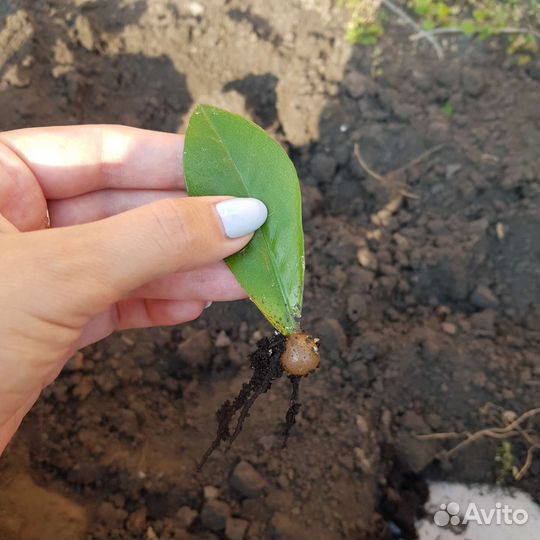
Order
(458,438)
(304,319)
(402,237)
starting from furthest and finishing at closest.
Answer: (402,237), (304,319), (458,438)

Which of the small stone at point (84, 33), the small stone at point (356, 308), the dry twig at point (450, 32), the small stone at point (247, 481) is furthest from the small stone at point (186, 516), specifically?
the dry twig at point (450, 32)

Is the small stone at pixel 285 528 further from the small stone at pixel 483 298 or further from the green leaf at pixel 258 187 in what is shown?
the small stone at pixel 483 298

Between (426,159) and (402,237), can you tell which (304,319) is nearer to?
(402,237)

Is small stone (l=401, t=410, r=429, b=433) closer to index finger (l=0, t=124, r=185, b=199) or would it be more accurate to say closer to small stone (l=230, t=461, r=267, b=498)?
small stone (l=230, t=461, r=267, b=498)

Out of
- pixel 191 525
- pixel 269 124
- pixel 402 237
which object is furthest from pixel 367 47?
pixel 191 525

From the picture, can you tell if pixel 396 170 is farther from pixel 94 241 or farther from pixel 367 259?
pixel 94 241

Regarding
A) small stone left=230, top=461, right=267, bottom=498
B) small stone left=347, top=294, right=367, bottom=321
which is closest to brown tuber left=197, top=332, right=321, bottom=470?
small stone left=230, top=461, right=267, bottom=498
